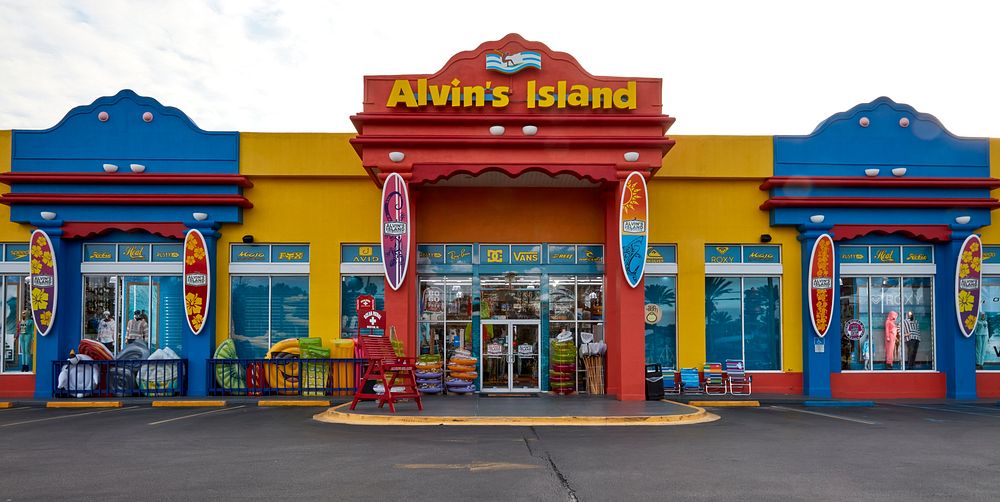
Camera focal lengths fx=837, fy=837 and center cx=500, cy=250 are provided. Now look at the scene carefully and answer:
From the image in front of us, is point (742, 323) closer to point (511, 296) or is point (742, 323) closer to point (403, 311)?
point (511, 296)

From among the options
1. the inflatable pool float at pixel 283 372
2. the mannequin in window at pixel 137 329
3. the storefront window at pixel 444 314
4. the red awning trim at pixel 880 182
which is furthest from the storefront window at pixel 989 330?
the mannequin in window at pixel 137 329

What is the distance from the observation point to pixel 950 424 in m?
14.8

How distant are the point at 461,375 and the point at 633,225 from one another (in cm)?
567

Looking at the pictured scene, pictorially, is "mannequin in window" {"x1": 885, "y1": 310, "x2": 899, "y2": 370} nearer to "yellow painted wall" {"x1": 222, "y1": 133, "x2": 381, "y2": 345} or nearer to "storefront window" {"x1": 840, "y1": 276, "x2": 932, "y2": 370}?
"storefront window" {"x1": 840, "y1": 276, "x2": 932, "y2": 370}

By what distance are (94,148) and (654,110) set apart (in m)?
13.6

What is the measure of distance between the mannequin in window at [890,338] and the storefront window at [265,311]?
14.7 m

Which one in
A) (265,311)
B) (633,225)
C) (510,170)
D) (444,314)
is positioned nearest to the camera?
(633,225)

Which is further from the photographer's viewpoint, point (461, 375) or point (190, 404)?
point (461, 375)

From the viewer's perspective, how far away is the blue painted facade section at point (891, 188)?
2097 cm

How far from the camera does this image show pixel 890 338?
2131 centimetres

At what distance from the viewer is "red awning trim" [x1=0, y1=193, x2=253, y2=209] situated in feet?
66.1

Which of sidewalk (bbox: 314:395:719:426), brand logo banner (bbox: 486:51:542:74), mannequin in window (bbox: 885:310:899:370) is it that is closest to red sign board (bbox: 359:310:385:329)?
sidewalk (bbox: 314:395:719:426)

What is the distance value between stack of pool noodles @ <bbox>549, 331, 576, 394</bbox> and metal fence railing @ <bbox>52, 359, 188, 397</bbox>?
8932 millimetres

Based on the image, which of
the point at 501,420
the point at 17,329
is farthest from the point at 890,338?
the point at 17,329
